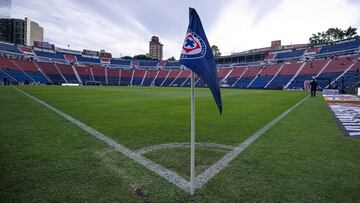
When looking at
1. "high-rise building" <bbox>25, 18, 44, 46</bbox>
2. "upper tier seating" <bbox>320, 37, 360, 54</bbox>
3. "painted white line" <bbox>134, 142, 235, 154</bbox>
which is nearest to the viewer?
"painted white line" <bbox>134, 142, 235, 154</bbox>

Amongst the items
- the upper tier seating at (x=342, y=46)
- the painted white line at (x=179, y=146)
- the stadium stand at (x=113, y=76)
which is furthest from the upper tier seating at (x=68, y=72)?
the upper tier seating at (x=342, y=46)

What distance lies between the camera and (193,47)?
2844 mm

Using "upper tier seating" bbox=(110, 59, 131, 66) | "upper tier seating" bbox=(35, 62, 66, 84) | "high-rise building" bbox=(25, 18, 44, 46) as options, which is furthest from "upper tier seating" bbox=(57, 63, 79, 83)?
"high-rise building" bbox=(25, 18, 44, 46)

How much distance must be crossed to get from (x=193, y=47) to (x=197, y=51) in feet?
0.26

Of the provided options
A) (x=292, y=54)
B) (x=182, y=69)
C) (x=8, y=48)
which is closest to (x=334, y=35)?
(x=292, y=54)

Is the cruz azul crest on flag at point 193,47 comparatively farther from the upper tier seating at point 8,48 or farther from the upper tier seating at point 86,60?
the upper tier seating at point 86,60

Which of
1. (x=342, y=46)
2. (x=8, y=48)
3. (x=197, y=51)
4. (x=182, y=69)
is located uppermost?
(x=342, y=46)

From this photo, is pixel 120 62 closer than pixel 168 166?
No

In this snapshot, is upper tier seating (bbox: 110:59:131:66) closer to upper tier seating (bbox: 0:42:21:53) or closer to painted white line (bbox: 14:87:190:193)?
upper tier seating (bbox: 0:42:21:53)

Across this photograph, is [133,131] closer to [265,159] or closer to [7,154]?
[7,154]

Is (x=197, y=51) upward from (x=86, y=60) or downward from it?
downward

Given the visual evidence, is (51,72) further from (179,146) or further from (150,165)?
(150,165)

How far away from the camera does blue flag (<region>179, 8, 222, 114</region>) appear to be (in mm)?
2809

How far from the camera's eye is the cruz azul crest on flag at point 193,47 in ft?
9.27
